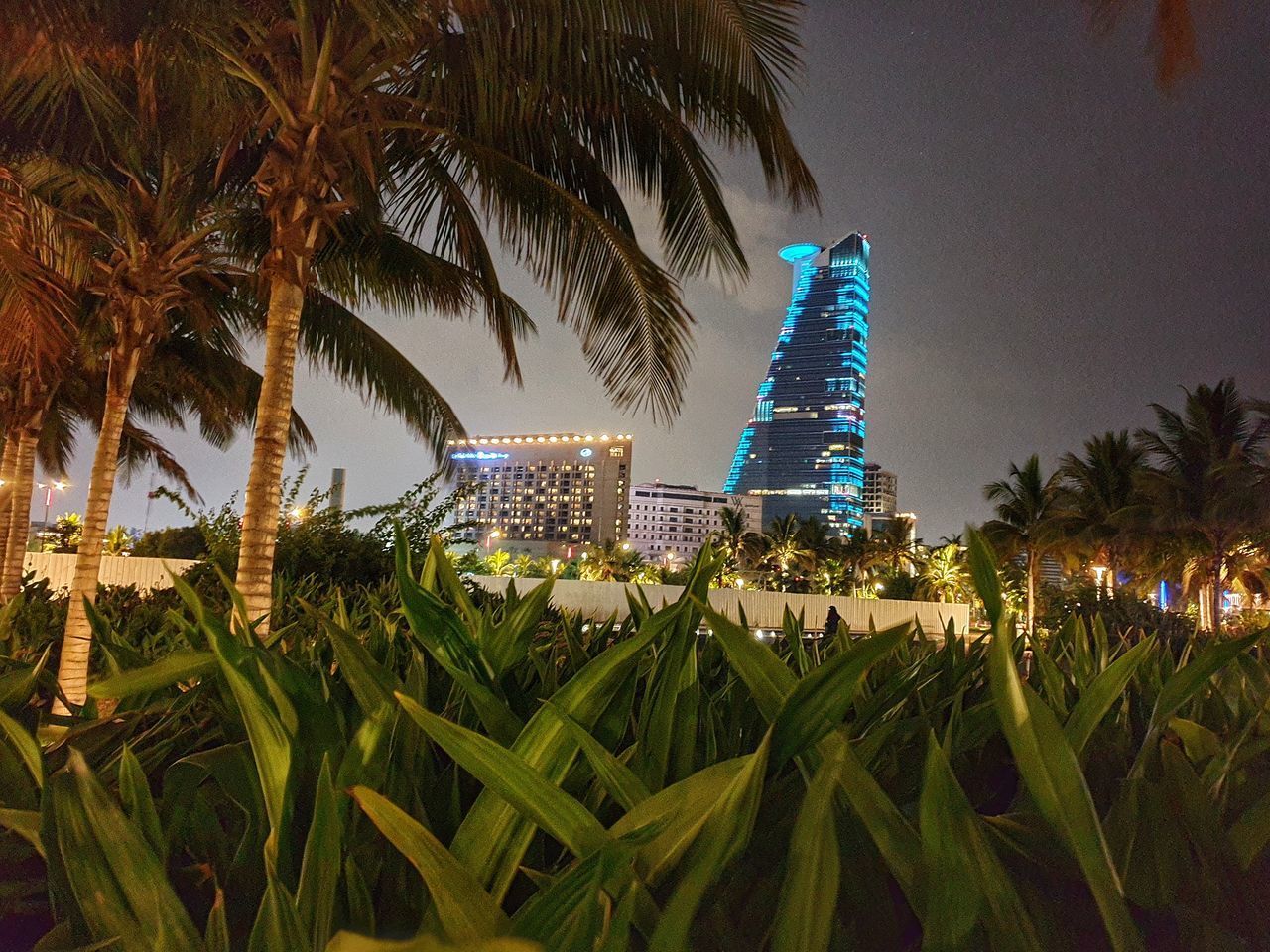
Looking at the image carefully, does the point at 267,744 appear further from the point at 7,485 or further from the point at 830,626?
the point at 7,485

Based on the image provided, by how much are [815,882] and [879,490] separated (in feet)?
534

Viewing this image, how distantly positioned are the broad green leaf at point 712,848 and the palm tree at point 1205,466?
26873 millimetres

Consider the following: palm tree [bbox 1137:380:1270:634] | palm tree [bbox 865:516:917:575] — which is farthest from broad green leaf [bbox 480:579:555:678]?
palm tree [bbox 865:516:917:575]

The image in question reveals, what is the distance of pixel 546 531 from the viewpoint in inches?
3406

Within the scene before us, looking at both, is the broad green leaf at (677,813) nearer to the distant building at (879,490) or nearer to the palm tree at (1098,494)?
the palm tree at (1098,494)

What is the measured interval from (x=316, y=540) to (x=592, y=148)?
6.53 meters

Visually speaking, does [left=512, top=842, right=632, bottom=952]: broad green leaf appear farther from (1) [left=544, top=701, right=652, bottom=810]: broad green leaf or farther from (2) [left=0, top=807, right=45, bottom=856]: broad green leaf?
(2) [left=0, top=807, right=45, bottom=856]: broad green leaf

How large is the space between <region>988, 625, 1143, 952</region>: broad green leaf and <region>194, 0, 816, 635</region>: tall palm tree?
4.37 metres

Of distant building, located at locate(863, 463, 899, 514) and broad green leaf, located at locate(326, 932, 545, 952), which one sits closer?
broad green leaf, located at locate(326, 932, 545, 952)

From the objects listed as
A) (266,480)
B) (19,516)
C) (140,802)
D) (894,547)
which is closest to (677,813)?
(140,802)

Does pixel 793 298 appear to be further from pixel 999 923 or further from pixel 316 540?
pixel 999 923

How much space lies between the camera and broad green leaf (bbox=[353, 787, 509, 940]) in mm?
382

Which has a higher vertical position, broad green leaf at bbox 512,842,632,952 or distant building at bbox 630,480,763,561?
distant building at bbox 630,480,763,561

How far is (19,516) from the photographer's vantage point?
1045 centimetres
